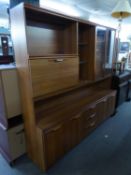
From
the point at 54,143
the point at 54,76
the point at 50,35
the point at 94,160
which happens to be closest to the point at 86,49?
the point at 50,35

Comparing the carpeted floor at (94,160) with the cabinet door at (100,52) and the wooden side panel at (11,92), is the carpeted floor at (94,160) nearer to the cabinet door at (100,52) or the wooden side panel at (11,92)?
the wooden side panel at (11,92)

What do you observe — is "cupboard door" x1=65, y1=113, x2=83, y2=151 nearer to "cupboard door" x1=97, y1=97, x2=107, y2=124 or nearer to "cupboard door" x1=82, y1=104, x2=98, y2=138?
"cupboard door" x1=82, y1=104, x2=98, y2=138

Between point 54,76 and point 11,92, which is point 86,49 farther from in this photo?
point 11,92

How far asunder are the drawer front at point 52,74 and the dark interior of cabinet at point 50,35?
0.29 meters

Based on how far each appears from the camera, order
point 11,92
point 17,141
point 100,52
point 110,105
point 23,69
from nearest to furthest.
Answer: point 23,69 → point 11,92 → point 17,141 → point 100,52 → point 110,105

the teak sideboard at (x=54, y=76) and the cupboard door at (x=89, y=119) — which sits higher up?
the teak sideboard at (x=54, y=76)

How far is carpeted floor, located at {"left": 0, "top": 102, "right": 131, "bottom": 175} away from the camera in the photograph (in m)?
1.78

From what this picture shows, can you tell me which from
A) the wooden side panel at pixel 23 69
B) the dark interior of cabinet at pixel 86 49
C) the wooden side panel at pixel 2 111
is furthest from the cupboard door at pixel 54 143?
the dark interior of cabinet at pixel 86 49

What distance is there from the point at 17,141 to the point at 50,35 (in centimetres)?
156

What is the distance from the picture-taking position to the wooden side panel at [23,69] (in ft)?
4.68

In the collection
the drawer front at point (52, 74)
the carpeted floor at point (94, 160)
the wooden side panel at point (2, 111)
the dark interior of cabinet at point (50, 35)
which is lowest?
the carpeted floor at point (94, 160)

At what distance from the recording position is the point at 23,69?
1545mm

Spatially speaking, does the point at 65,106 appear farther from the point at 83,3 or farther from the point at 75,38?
the point at 83,3

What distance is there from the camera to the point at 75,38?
79.6 inches
